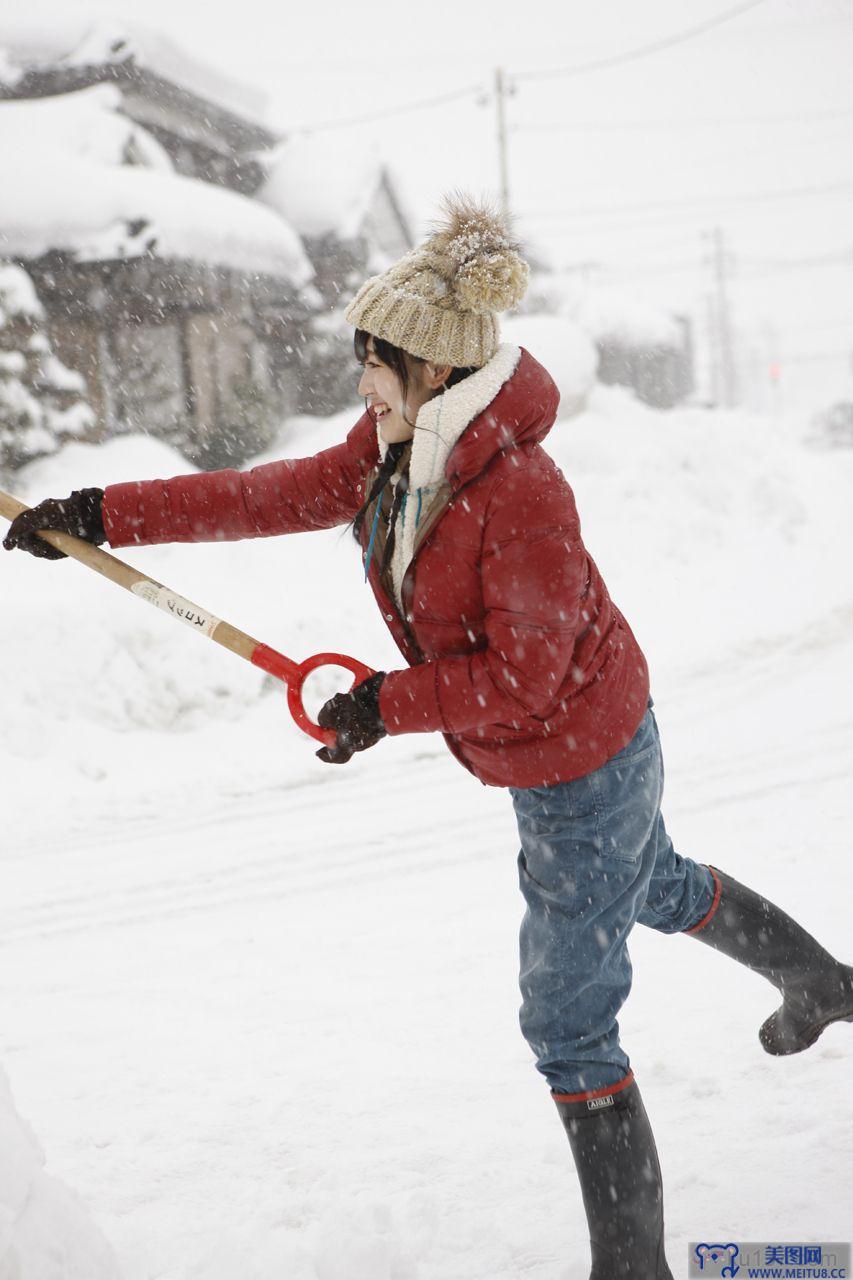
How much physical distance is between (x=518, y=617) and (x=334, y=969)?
1.98 meters

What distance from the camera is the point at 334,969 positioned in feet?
11.1

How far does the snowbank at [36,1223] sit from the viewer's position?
173 cm

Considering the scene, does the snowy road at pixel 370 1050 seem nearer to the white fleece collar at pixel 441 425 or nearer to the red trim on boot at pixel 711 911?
the red trim on boot at pixel 711 911

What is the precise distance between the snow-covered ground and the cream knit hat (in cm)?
172

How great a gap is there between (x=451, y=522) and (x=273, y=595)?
6837 millimetres

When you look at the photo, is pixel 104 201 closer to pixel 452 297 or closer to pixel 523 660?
pixel 452 297

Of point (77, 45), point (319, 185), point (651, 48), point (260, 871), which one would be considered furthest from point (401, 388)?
point (651, 48)

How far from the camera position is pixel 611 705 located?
1988mm

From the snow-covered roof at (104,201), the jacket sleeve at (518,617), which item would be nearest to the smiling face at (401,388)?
the jacket sleeve at (518,617)

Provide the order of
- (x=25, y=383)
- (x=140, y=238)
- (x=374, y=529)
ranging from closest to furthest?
1. (x=374, y=529)
2. (x=25, y=383)
3. (x=140, y=238)

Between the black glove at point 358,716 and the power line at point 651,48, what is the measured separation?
51.6 feet

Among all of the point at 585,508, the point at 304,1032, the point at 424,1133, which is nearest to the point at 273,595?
the point at 585,508

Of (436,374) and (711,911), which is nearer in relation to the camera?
(436,374)

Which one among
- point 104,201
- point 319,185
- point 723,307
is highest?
point 319,185
